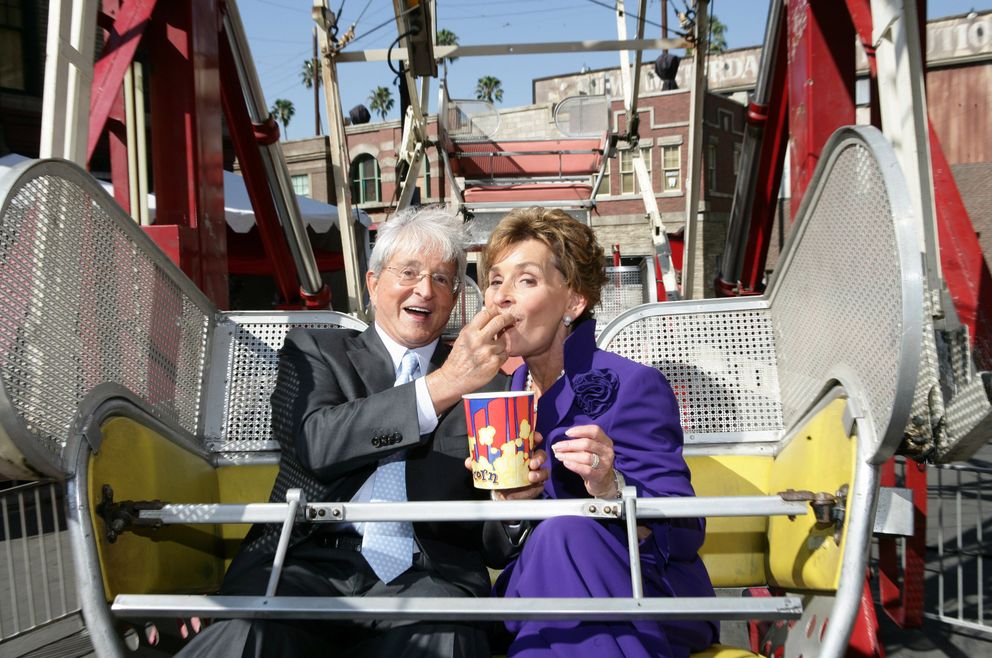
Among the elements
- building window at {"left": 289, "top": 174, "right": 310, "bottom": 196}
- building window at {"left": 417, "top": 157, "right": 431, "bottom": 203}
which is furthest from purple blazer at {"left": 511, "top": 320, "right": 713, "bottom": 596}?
building window at {"left": 289, "top": 174, "right": 310, "bottom": 196}

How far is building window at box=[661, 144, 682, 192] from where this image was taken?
28750 mm

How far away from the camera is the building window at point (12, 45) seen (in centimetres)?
1315

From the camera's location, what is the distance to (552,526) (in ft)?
5.78

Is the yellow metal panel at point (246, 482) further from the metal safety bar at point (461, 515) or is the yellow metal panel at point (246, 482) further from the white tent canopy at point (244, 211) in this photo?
the white tent canopy at point (244, 211)

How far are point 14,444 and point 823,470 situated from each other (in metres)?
1.93

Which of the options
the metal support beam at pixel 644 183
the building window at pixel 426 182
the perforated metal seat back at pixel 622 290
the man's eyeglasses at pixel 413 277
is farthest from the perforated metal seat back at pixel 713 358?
the building window at pixel 426 182

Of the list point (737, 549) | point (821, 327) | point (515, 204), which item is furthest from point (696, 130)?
point (737, 549)

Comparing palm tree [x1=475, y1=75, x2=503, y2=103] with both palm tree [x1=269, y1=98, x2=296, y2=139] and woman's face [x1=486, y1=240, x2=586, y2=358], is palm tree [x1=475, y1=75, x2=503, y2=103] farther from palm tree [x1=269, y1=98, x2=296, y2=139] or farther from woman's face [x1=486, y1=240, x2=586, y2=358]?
woman's face [x1=486, y1=240, x2=586, y2=358]

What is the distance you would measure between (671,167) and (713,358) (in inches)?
1085

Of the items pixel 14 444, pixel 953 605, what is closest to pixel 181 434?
pixel 14 444

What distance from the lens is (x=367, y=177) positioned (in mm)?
31500

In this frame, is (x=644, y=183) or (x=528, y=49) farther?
(x=644, y=183)

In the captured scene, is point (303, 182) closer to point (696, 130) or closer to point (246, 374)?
point (696, 130)

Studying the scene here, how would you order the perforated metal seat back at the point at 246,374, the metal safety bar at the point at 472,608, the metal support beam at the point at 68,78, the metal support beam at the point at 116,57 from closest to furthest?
1. the metal safety bar at the point at 472,608
2. the metal support beam at the point at 68,78
3. the perforated metal seat back at the point at 246,374
4. the metal support beam at the point at 116,57
